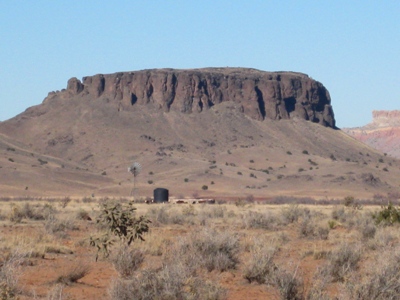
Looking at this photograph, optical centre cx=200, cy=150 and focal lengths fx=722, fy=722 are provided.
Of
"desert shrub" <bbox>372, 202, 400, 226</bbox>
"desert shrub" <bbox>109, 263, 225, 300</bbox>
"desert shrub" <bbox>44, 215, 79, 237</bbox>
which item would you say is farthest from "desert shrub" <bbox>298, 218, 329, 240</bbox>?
"desert shrub" <bbox>109, 263, 225, 300</bbox>

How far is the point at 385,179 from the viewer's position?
107688 mm

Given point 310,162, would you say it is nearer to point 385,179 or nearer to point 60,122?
point 385,179

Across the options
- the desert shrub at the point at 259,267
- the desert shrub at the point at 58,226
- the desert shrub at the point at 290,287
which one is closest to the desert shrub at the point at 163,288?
the desert shrub at the point at 290,287

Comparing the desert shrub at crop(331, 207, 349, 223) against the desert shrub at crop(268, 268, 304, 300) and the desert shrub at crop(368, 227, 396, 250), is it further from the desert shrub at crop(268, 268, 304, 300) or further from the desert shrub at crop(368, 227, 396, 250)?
the desert shrub at crop(268, 268, 304, 300)

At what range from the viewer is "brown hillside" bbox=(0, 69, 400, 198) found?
95812 millimetres

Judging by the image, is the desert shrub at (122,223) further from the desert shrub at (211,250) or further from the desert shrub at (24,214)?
the desert shrub at (24,214)

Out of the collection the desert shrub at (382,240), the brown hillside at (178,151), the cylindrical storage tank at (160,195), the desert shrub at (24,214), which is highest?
the brown hillside at (178,151)

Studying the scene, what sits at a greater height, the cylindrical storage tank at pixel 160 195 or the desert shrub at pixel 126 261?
the cylindrical storage tank at pixel 160 195

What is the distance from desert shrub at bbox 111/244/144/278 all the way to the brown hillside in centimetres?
7053

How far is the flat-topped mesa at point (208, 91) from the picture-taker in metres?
134

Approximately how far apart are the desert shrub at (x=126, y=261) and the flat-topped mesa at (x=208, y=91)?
4558 inches

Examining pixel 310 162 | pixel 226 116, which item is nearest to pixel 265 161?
pixel 310 162

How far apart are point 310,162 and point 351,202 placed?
5790 centimetres

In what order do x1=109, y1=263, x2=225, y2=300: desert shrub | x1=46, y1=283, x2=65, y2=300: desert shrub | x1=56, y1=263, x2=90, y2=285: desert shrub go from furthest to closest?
x1=56, y1=263, x2=90, y2=285: desert shrub
x1=109, y1=263, x2=225, y2=300: desert shrub
x1=46, y1=283, x2=65, y2=300: desert shrub
